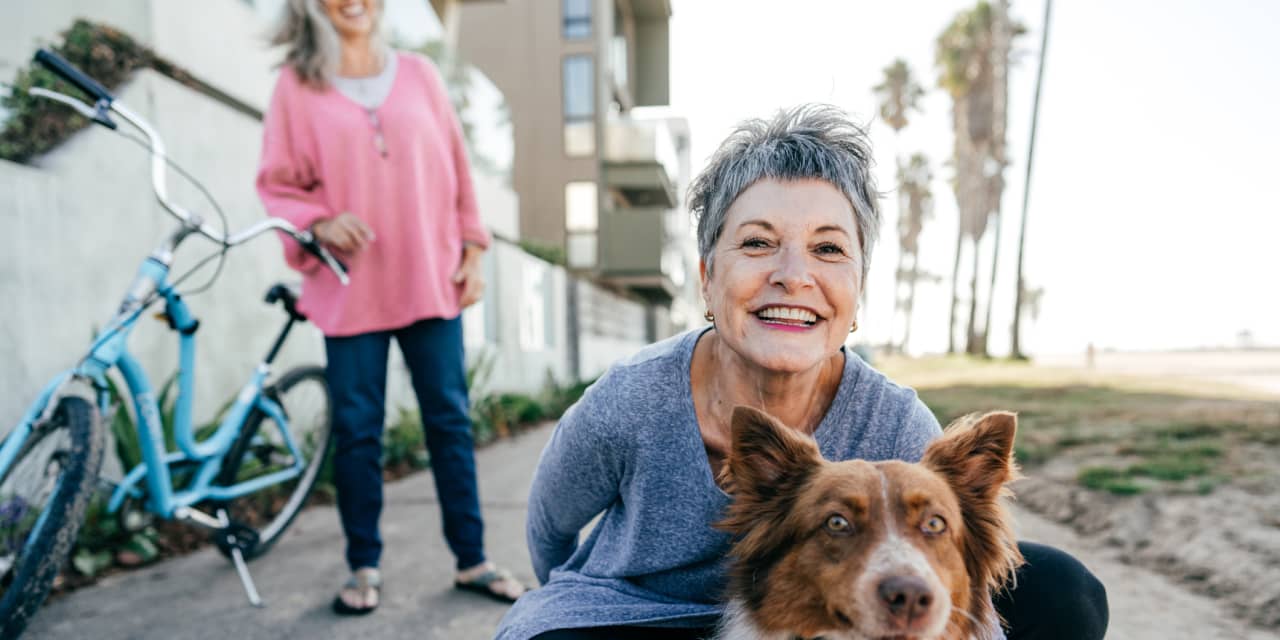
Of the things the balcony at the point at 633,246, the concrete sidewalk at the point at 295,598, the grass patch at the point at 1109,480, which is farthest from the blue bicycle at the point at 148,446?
the balcony at the point at 633,246

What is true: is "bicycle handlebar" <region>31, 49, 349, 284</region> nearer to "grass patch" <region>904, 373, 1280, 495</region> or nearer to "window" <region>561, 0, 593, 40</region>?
"grass patch" <region>904, 373, 1280, 495</region>

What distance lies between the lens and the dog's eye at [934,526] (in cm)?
162

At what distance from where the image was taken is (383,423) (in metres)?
3.04

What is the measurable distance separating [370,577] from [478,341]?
6.92 meters

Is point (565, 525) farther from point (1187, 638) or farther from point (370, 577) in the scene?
point (1187, 638)

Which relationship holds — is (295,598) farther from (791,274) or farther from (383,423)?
(791,274)

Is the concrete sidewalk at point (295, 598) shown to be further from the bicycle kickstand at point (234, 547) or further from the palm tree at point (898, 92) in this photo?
the palm tree at point (898, 92)

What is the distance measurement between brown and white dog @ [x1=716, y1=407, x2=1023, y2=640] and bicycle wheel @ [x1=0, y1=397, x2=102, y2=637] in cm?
203

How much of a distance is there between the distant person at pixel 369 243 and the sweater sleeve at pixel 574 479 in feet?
3.83

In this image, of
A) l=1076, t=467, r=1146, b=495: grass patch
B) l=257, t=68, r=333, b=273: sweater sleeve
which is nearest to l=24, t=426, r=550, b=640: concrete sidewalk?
l=257, t=68, r=333, b=273: sweater sleeve

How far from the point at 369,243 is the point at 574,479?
5.48 feet

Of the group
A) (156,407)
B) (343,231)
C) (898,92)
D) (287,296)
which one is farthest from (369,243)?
(898,92)

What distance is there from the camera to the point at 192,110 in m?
4.91

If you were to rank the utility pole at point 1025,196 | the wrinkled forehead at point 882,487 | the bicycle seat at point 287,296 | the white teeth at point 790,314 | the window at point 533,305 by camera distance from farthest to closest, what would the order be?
the utility pole at point 1025,196 → the window at point 533,305 → the bicycle seat at point 287,296 → the white teeth at point 790,314 → the wrinkled forehead at point 882,487
